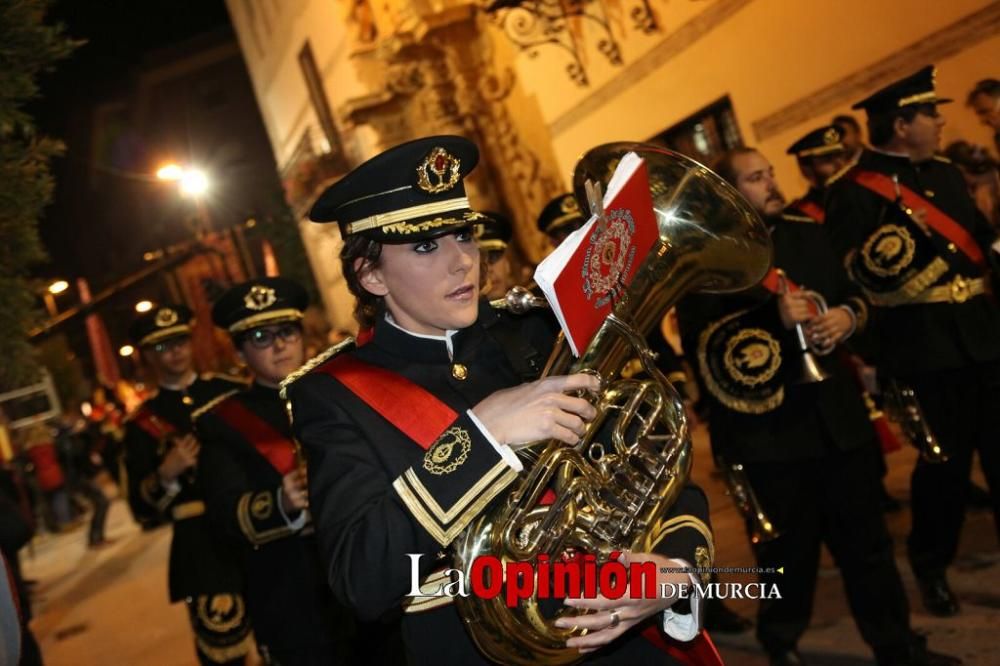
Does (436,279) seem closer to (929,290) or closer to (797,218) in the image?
(797,218)

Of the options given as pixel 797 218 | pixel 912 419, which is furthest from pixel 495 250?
pixel 912 419

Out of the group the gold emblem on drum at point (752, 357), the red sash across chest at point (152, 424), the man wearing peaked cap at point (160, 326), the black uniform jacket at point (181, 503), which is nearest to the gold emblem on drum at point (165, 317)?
the man wearing peaked cap at point (160, 326)

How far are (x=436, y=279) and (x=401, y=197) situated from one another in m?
0.20

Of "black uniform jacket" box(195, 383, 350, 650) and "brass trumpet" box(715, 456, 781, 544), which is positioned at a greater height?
"black uniform jacket" box(195, 383, 350, 650)

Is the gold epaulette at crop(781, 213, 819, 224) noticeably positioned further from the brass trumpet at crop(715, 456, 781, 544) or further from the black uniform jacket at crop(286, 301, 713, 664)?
the black uniform jacket at crop(286, 301, 713, 664)

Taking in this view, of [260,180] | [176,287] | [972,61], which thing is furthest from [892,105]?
[176,287]

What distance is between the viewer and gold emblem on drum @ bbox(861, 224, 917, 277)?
4.46 meters

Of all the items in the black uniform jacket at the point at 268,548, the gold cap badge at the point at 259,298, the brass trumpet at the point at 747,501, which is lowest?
the brass trumpet at the point at 747,501

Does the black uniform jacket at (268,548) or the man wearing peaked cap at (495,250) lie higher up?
the man wearing peaked cap at (495,250)

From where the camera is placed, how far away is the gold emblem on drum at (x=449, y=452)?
1.84 metres

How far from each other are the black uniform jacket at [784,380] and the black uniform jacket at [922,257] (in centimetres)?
49

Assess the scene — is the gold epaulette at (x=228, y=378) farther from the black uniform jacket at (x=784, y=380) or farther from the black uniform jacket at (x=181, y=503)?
the black uniform jacket at (x=784, y=380)

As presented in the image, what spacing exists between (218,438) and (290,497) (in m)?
0.71

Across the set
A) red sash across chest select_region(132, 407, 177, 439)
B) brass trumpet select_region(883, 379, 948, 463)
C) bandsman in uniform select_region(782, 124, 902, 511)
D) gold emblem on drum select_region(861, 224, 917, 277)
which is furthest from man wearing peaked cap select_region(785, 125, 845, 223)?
red sash across chest select_region(132, 407, 177, 439)
